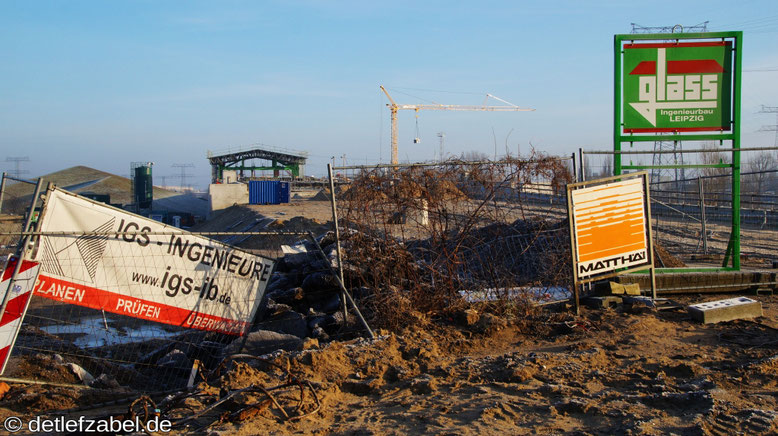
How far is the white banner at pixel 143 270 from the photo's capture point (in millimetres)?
5292

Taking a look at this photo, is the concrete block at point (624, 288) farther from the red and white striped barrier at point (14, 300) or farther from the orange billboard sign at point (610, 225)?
the red and white striped barrier at point (14, 300)

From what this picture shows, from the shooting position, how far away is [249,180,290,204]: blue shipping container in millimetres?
46075

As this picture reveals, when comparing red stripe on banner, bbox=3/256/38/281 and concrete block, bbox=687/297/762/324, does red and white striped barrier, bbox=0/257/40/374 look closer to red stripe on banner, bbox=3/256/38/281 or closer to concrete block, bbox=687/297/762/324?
red stripe on banner, bbox=3/256/38/281

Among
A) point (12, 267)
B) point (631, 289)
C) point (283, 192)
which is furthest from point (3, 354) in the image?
point (283, 192)

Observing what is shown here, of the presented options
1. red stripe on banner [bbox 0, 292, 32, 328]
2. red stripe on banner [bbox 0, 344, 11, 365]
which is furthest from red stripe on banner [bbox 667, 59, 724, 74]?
red stripe on banner [bbox 0, 344, 11, 365]

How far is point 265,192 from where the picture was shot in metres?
46.3

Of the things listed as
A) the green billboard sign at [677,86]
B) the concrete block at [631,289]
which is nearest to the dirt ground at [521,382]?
the concrete block at [631,289]

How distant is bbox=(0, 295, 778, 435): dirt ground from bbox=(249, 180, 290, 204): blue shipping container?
133ft

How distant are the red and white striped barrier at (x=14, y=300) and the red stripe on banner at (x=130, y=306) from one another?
108mm

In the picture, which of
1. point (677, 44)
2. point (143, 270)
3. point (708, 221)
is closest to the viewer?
point (143, 270)

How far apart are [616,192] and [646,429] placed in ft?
13.3

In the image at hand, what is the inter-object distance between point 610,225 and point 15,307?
6879mm

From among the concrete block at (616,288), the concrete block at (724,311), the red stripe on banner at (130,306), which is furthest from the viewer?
the concrete block at (616,288)

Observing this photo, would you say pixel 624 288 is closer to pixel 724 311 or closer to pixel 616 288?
pixel 616 288
